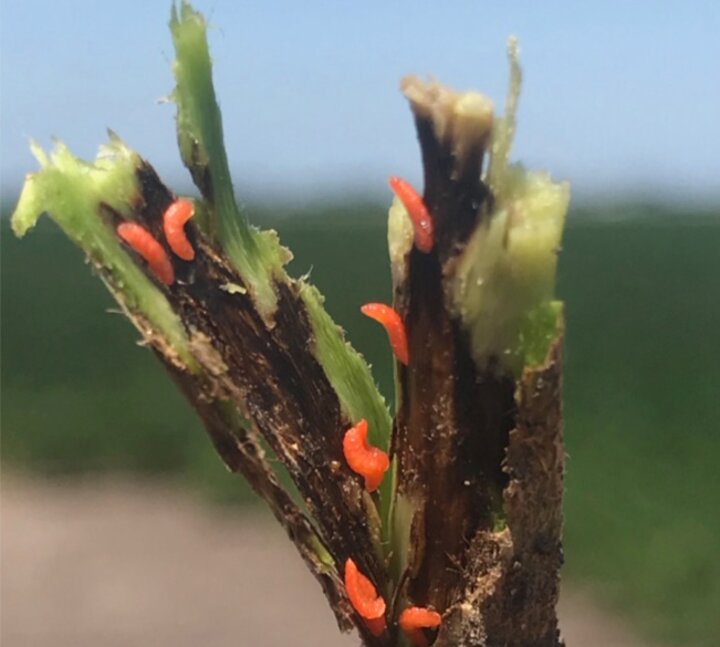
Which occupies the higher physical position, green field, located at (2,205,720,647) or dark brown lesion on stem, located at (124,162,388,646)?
dark brown lesion on stem, located at (124,162,388,646)

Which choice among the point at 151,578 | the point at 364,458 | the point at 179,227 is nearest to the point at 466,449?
the point at 364,458

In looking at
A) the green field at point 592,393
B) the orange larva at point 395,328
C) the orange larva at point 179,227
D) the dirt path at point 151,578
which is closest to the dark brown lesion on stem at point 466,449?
the orange larva at point 395,328

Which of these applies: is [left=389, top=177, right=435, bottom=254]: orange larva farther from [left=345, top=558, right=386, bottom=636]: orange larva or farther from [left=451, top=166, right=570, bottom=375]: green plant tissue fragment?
[left=345, top=558, right=386, bottom=636]: orange larva

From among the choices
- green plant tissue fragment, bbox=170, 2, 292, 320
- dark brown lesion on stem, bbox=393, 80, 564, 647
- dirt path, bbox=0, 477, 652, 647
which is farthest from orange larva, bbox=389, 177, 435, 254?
dirt path, bbox=0, 477, 652, 647

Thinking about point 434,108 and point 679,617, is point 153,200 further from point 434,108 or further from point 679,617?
→ point 679,617

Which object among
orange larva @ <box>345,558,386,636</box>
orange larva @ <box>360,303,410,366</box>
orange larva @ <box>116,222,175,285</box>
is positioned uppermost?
orange larva @ <box>116,222,175,285</box>

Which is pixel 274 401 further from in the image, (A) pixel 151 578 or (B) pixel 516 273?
(A) pixel 151 578

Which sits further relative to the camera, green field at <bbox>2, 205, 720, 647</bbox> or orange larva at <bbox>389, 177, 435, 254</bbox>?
green field at <bbox>2, 205, 720, 647</bbox>

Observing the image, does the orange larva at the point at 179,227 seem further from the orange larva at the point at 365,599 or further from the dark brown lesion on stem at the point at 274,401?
the orange larva at the point at 365,599

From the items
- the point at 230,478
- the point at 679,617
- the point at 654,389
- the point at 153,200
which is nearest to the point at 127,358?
the point at 230,478
